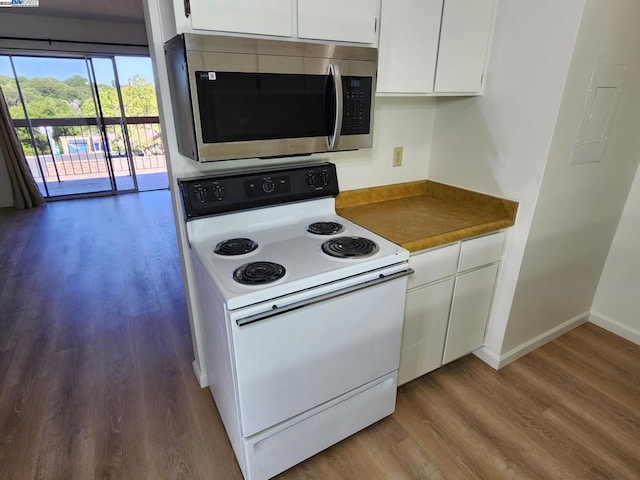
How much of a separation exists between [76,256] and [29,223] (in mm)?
1582

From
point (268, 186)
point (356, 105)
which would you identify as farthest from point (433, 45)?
point (268, 186)

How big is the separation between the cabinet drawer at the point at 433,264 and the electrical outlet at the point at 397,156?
0.69 meters

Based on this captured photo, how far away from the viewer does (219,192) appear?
1.51m

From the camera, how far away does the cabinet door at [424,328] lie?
168cm

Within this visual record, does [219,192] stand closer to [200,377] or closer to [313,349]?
[313,349]

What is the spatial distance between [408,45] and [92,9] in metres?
4.85

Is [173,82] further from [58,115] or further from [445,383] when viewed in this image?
[58,115]

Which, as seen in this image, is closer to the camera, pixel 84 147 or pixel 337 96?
pixel 337 96

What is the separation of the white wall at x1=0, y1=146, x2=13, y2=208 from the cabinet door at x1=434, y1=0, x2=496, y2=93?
5.95 m

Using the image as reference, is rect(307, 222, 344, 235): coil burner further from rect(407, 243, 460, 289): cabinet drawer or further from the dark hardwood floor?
the dark hardwood floor

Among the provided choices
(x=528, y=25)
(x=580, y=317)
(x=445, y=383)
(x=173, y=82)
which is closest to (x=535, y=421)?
(x=445, y=383)

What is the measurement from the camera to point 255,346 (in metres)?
1.17

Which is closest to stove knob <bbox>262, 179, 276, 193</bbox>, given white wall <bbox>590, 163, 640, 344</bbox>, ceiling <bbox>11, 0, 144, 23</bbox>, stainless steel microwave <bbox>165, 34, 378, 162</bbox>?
stainless steel microwave <bbox>165, 34, 378, 162</bbox>

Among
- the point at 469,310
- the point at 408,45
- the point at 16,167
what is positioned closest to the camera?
the point at 408,45
